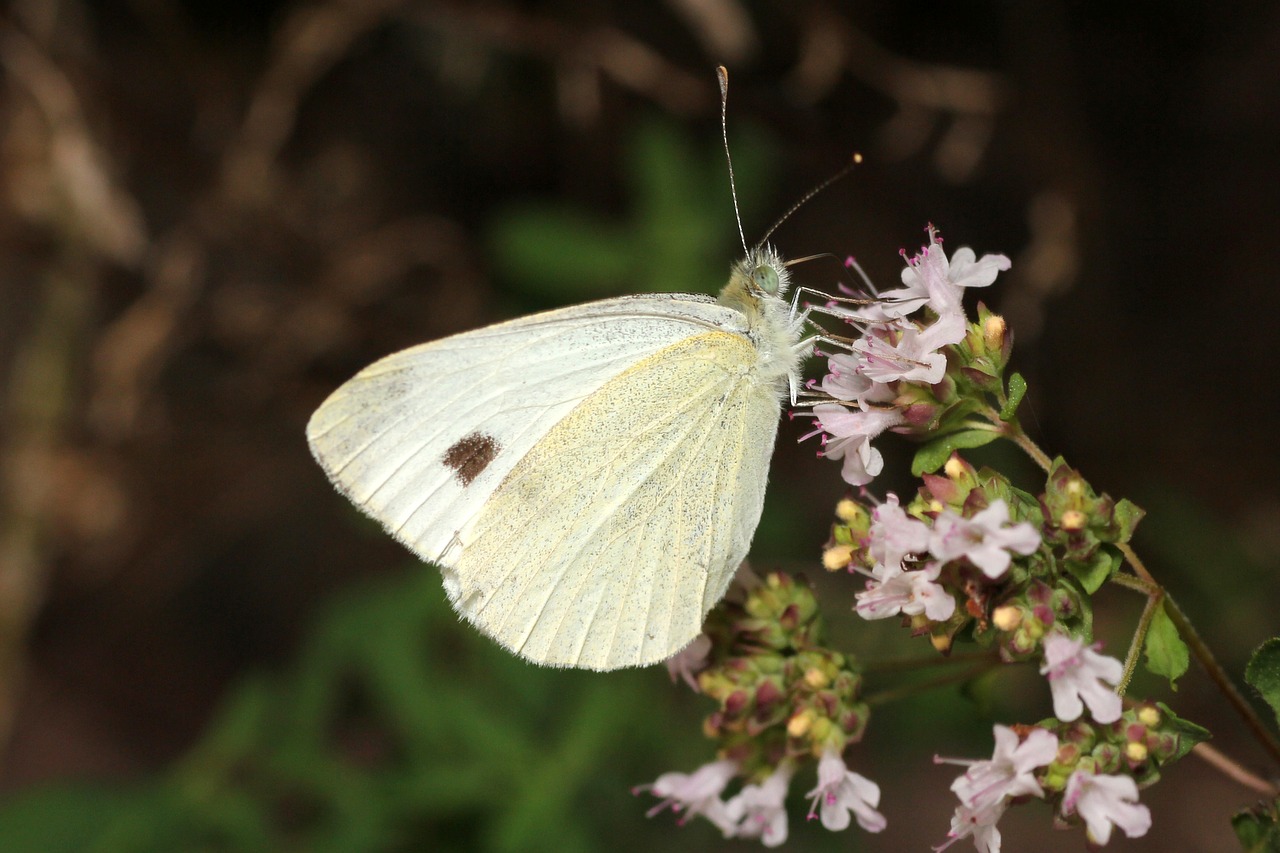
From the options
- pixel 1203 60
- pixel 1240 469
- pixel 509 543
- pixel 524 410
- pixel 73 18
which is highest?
pixel 73 18

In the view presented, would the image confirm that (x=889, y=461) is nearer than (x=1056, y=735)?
No

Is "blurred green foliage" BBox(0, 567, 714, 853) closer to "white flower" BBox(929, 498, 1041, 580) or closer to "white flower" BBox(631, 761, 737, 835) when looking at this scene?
"white flower" BBox(631, 761, 737, 835)

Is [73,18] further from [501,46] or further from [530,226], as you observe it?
[530,226]

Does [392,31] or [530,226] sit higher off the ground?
[392,31]

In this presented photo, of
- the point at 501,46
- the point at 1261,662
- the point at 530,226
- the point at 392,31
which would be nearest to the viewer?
the point at 1261,662

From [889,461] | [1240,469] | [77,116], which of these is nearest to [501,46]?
[77,116]

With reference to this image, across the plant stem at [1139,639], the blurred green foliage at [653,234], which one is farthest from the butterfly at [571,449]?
the blurred green foliage at [653,234]

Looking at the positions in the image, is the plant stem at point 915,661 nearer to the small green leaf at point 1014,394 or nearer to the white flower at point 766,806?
the white flower at point 766,806
